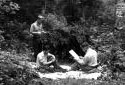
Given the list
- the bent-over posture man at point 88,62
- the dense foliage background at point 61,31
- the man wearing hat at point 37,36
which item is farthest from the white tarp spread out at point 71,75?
the man wearing hat at point 37,36

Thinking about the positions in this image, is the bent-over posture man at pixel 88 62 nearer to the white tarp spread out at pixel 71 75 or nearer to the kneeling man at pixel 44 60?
the white tarp spread out at pixel 71 75

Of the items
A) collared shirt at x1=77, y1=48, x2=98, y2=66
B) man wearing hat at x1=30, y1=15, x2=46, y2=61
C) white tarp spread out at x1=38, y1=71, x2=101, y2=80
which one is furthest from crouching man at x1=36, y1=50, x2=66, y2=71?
man wearing hat at x1=30, y1=15, x2=46, y2=61

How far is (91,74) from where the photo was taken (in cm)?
1049

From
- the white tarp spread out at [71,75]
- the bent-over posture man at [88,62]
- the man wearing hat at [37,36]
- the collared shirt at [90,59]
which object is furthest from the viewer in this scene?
the man wearing hat at [37,36]

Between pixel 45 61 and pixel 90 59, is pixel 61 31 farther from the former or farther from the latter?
pixel 90 59

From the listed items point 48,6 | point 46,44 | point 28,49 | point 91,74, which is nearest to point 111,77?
Result: point 91,74

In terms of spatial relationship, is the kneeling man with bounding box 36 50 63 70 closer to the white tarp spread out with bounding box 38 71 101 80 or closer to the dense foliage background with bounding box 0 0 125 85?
the white tarp spread out with bounding box 38 71 101 80

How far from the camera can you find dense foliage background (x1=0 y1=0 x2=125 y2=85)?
7750mm

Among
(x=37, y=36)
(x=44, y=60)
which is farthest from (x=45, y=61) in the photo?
(x=37, y=36)

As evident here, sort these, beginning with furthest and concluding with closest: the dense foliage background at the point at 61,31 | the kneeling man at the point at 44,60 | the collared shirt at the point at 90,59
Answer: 1. the kneeling man at the point at 44,60
2. the collared shirt at the point at 90,59
3. the dense foliage background at the point at 61,31

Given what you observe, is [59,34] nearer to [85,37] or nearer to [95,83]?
[85,37]

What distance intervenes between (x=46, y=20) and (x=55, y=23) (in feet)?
1.59

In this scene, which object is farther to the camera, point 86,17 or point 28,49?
point 86,17

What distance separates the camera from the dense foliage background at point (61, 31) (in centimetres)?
775
